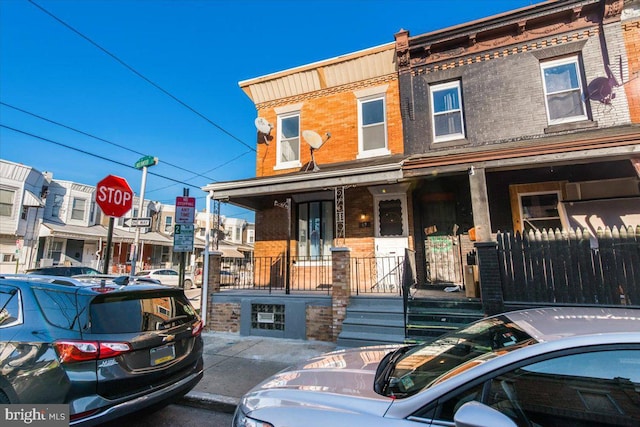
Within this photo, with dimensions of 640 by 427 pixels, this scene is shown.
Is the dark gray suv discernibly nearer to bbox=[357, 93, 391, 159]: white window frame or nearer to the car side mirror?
the car side mirror

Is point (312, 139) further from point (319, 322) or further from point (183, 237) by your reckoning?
point (319, 322)

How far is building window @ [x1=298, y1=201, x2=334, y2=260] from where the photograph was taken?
32.6 feet

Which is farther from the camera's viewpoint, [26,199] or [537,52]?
[26,199]

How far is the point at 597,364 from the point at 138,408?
3610 mm

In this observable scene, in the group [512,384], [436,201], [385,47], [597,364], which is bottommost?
[512,384]

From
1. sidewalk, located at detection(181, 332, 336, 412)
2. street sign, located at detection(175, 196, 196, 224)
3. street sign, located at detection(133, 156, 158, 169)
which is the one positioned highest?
street sign, located at detection(133, 156, 158, 169)

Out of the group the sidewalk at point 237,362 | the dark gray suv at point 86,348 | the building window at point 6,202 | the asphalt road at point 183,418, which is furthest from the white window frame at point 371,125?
the building window at point 6,202

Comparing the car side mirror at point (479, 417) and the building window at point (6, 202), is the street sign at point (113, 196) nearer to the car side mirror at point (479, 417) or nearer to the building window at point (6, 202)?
the car side mirror at point (479, 417)

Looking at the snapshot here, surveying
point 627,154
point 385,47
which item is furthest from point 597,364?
point 385,47

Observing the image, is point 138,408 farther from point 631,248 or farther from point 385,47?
point 385,47

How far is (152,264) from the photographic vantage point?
2839 centimetres

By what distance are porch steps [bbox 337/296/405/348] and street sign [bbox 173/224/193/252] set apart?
400 centimetres

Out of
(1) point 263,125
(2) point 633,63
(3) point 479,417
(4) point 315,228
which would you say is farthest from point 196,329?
(2) point 633,63
